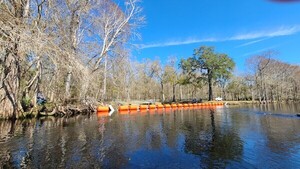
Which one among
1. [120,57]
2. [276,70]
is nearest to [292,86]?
[276,70]

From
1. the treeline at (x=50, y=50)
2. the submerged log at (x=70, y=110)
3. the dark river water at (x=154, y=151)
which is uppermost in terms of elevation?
the treeline at (x=50, y=50)

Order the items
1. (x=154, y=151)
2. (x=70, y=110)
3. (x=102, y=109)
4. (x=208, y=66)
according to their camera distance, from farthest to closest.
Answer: (x=208, y=66) → (x=102, y=109) → (x=70, y=110) → (x=154, y=151)

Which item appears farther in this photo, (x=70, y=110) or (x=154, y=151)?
(x=70, y=110)

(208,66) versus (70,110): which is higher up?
(208,66)

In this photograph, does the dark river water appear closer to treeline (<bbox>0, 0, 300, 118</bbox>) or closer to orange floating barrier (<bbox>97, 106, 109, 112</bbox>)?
treeline (<bbox>0, 0, 300, 118</bbox>)

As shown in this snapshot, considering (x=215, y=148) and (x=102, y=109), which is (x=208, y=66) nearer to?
(x=102, y=109)

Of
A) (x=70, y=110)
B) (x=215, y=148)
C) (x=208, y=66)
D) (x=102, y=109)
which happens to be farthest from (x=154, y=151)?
(x=208, y=66)

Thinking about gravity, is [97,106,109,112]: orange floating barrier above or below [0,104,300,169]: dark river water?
above

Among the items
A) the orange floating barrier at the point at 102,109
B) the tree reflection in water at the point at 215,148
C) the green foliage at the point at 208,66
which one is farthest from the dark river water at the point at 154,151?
the green foliage at the point at 208,66

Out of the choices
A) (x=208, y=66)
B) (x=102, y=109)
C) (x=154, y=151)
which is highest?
(x=208, y=66)

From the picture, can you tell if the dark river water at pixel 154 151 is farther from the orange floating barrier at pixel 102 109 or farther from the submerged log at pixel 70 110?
the orange floating barrier at pixel 102 109

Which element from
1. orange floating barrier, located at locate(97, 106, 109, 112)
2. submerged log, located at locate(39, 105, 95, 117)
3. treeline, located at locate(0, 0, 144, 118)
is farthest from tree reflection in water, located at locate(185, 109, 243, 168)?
orange floating barrier, located at locate(97, 106, 109, 112)

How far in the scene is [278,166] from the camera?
5742 millimetres

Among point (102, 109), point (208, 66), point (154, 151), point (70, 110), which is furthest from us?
point (208, 66)
